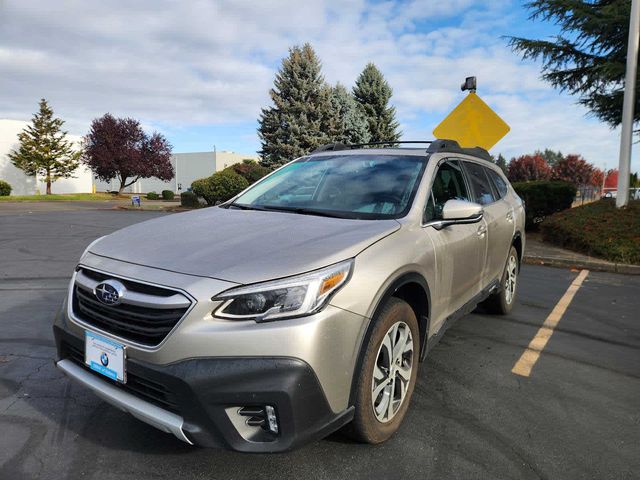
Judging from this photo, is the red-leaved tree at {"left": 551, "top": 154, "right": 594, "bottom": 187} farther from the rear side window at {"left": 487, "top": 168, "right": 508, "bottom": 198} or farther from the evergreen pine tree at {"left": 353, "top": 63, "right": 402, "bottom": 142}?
the rear side window at {"left": 487, "top": 168, "right": 508, "bottom": 198}

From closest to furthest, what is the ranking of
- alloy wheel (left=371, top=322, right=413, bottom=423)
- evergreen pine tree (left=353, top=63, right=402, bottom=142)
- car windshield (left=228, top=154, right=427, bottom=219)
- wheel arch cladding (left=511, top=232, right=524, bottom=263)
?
alloy wheel (left=371, top=322, right=413, bottom=423) → car windshield (left=228, top=154, right=427, bottom=219) → wheel arch cladding (left=511, top=232, right=524, bottom=263) → evergreen pine tree (left=353, top=63, right=402, bottom=142)

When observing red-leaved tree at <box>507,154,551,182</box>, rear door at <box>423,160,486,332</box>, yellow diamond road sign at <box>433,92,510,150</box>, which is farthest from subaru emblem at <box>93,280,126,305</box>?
red-leaved tree at <box>507,154,551,182</box>

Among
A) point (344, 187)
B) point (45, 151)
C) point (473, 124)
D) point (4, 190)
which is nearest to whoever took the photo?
point (344, 187)

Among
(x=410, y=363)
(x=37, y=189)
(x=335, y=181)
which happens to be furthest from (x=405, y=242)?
(x=37, y=189)

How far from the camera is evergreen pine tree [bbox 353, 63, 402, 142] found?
33.4 m

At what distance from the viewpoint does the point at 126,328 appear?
2.24m

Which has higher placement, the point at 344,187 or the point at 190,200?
the point at 344,187

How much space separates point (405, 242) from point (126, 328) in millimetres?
1560

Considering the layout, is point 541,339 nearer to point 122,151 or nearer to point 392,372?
point 392,372

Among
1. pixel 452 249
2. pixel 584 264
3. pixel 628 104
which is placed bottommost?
pixel 584 264

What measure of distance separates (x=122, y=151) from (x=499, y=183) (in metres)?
42.4

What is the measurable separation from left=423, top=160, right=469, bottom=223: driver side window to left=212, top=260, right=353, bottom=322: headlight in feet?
4.10

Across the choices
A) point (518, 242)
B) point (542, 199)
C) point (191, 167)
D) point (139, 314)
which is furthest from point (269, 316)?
point (191, 167)

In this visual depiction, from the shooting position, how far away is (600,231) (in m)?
9.52
